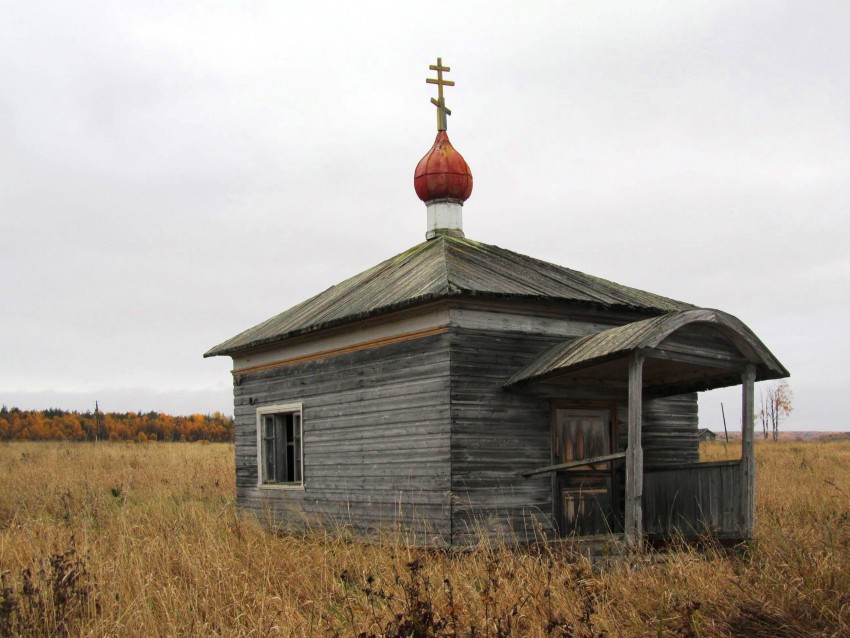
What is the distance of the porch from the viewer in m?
9.24

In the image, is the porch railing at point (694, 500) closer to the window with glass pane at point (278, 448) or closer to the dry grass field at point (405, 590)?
the dry grass field at point (405, 590)

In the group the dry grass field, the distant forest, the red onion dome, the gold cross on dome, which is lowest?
the distant forest

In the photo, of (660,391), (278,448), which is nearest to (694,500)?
(660,391)

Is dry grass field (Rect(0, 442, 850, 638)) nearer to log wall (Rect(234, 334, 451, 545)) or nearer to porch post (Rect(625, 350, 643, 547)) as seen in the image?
porch post (Rect(625, 350, 643, 547))

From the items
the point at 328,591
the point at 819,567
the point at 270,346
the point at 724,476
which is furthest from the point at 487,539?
the point at 270,346

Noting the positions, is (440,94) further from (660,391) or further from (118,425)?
(118,425)

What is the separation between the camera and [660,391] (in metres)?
11.9

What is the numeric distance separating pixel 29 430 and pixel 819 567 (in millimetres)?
63235

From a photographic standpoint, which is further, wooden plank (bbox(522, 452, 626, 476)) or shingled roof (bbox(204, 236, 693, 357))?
shingled roof (bbox(204, 236, 693, 357))

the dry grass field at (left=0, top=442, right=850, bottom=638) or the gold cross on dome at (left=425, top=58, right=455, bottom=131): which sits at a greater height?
the gold cross on dome at (left=425, top=58, right=455, bottom=131)

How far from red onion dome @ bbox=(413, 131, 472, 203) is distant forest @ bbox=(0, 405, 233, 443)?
4797cm

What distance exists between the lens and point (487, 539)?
9.79 metres

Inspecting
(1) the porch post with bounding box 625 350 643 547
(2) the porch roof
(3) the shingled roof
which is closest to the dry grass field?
(1) the porch post with bounding box 625 350 643 547

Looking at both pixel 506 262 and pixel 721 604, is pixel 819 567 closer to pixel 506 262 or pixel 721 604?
pixel 721 604
